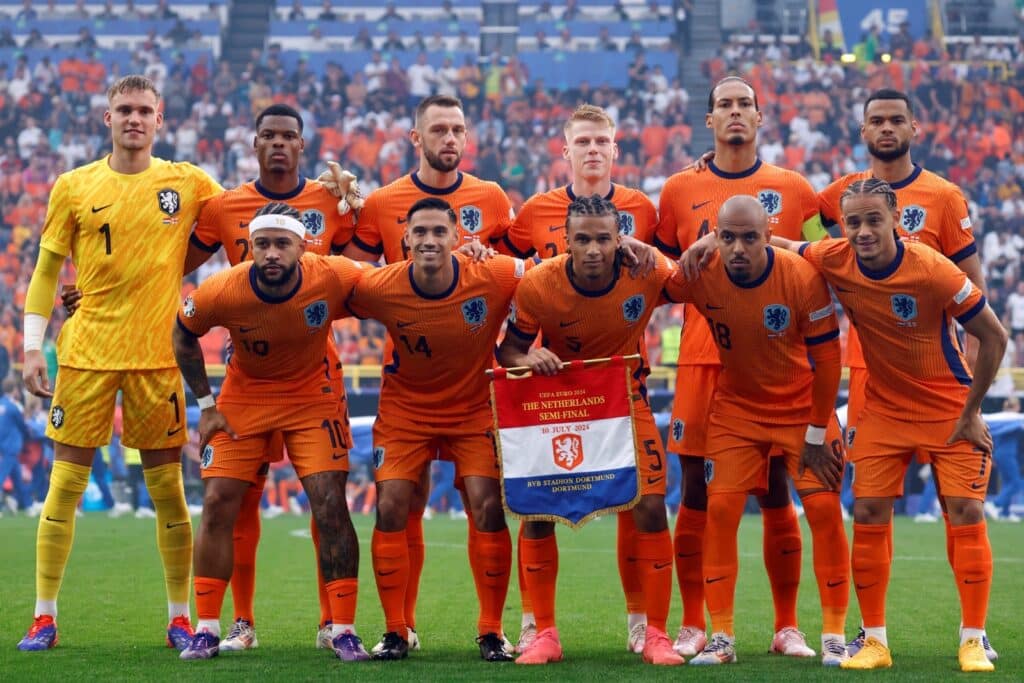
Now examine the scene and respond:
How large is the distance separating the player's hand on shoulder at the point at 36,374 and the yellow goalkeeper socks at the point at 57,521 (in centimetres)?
39

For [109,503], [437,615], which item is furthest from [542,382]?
[109,503]

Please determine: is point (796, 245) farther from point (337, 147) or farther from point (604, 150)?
point (337, 147)

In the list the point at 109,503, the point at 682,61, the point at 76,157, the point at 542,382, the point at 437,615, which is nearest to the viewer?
the point at 542,382

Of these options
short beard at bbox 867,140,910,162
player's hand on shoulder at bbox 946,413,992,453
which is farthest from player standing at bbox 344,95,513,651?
player's hand on shoulder at bbox 946,413,992,453

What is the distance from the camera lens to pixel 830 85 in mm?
28703

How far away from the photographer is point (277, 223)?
22.8 feet

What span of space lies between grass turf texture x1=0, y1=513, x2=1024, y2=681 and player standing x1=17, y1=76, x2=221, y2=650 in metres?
0.66

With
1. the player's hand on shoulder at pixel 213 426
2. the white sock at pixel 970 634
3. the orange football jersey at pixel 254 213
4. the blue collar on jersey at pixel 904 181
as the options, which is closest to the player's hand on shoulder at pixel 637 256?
the blue collar on jersey at pixel 904 181

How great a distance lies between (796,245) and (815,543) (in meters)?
1.52

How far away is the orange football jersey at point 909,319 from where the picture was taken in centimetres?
667

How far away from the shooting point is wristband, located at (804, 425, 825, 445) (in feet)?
22.6

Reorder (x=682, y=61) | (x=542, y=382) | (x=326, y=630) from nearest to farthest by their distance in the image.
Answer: (x=542, y=382) < (x=326, y=630) < (x=682, y=61)

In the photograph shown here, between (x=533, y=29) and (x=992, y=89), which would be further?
(x=533, y=29)

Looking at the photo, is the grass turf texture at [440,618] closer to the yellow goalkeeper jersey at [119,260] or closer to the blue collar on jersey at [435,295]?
the yellow goalkeeper jersey at [119,260]
